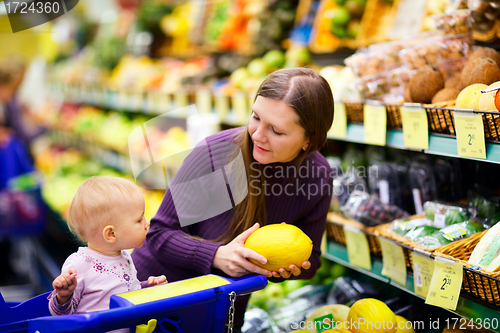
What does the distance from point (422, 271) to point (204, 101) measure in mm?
2181

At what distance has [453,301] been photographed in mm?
1261

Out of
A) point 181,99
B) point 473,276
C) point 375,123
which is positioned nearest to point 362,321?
point 473,276

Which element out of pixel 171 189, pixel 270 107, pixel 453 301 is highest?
pixel 270 107

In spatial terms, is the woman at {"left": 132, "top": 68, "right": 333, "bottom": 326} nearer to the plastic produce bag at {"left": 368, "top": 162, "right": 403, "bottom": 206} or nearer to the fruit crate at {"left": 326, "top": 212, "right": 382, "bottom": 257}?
the fruit crate at {"left": 326, "top": 212, "right": 382, "bottom": 257}

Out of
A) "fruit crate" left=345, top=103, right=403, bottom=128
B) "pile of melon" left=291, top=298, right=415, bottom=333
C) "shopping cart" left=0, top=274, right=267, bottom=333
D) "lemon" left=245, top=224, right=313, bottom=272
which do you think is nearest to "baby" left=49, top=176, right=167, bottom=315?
"shopping cart" left=0, top=274, right=267, bottom=333

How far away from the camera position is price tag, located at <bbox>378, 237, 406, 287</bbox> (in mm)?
1508

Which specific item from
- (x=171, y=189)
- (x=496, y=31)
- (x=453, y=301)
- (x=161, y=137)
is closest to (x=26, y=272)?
(x=161, y=137)

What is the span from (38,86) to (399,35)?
23.1 ft

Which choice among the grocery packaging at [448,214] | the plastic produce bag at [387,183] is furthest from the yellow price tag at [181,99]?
the grocery packaging at [448,214]

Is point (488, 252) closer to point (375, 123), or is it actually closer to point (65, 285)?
point (375, 123)

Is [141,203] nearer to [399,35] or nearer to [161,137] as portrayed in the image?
[399,35]

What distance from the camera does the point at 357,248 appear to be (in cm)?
176

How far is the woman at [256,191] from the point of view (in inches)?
50.1

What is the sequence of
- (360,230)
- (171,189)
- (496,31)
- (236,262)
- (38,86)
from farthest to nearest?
1. (38,86)
2. (360,230)
3. (496,31)
4. (171,189)
5. (236,262)
